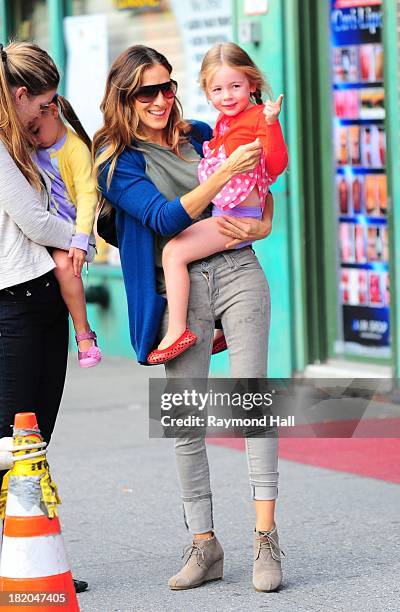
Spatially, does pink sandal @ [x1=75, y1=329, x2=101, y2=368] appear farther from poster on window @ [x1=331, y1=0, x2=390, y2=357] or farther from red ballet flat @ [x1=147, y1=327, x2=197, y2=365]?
poster on window @ [x1=331, y1=0, x2=390, y2=357]

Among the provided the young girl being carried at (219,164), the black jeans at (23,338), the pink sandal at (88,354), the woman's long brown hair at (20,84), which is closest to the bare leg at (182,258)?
the young girl being carried at (219,164)

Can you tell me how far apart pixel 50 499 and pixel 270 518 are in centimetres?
101

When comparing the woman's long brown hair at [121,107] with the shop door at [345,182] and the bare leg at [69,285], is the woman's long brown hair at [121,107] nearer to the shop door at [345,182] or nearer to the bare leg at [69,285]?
the bare leg at [69,285]

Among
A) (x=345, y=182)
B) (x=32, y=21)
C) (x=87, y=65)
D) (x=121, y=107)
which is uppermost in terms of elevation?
(x=32, y=21)

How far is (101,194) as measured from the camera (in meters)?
4.94

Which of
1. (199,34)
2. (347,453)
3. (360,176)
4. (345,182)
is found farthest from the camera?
(199,34)

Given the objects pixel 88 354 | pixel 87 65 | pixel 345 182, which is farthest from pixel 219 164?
pixel 87 65

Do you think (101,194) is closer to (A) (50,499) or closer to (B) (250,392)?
(B) (250,392)

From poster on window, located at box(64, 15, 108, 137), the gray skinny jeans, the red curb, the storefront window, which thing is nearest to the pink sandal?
the gray skinny jeans

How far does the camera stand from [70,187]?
494cm

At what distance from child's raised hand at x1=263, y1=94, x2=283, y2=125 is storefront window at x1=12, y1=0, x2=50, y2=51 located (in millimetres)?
8411

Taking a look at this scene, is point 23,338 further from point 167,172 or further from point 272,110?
point 272,110

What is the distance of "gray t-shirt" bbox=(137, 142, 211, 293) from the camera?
16.1ft

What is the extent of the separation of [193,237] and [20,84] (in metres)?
0.81
